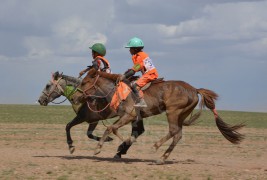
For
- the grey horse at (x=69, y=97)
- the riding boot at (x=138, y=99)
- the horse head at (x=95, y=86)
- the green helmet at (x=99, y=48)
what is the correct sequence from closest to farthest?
the riding boot at (x=138, y=99), the horse head at (x=95, y=86), the grey horse at (x=69, y=97), the green helmet at (x=99, y=48)

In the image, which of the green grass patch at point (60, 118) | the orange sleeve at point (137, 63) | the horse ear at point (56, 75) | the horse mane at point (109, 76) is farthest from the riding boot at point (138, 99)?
the green grass patch at point (60, 118)

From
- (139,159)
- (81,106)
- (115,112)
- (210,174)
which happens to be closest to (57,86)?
(81,106)

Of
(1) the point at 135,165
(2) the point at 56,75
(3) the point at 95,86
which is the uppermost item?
(2) the point at 56,75

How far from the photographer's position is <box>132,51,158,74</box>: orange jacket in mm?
13688

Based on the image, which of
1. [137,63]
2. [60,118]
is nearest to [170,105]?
[137,63]

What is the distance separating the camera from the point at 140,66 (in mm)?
13680

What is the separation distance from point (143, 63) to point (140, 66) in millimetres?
109

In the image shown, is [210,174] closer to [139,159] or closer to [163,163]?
[163,163]

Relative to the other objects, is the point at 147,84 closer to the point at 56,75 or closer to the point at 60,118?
the point at 56,75

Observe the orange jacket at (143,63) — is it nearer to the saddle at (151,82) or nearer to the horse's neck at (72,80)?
the saddle at (151,82)

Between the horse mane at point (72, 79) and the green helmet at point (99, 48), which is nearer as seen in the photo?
the horse mane at point (72, 79)

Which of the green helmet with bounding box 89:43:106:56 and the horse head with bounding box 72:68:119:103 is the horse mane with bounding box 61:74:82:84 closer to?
the horse head with bounding box 72:68:119:103

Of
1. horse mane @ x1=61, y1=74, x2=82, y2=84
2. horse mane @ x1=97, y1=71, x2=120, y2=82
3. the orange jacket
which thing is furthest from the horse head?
the orange jacket

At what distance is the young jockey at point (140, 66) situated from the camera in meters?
13.7
